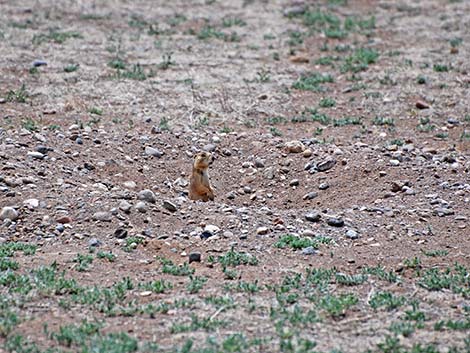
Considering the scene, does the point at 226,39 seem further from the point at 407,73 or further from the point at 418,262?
the point at 418,262

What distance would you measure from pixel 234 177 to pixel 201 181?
0.72 metres

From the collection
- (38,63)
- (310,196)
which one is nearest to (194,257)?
(310,196)

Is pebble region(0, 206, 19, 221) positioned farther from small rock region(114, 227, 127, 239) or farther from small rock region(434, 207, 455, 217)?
small rock region(434, 207, 455, 217)

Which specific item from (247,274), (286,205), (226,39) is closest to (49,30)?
(226,39)

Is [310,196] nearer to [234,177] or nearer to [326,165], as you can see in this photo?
[326,165]

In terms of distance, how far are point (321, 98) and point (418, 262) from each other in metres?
4.74

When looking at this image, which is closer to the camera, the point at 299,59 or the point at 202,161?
the point at 202,161

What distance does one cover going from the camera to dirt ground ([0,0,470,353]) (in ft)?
17.2

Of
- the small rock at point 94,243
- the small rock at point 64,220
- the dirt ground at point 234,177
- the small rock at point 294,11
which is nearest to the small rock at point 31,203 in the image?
the dirt ground at point 234,177

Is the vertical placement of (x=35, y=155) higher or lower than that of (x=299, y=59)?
lower

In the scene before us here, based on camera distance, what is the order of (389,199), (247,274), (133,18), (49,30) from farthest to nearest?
(133,18) → (49,30) → (389,199) → (247,274)

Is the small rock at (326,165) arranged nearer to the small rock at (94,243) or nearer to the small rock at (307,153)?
the small rock at (307,153)

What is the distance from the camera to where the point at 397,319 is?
17.2ft

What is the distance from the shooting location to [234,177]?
842cm
